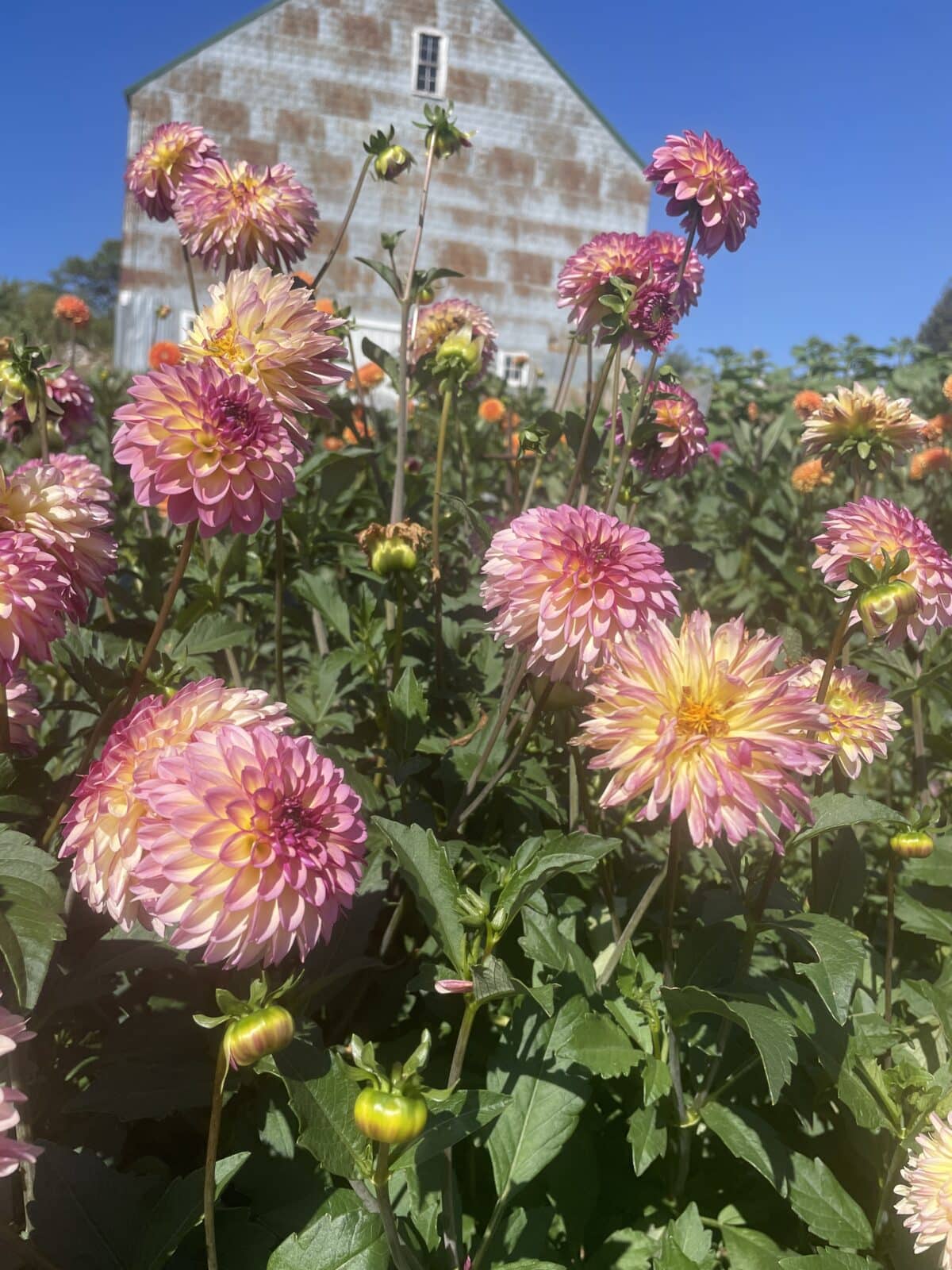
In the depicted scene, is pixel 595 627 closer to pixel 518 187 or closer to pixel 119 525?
pixel 119 525

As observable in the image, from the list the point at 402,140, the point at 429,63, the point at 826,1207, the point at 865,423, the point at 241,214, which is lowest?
the point at 826,1207

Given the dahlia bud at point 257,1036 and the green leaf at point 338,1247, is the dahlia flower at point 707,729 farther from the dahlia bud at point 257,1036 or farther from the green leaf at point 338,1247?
the green leaf at point 338,1247

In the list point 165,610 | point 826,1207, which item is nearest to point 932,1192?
point 826,1207

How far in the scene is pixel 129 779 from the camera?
3.51ft

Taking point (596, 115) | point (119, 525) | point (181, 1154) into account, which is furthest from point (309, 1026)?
point (596, 115)

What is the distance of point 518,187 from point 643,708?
19.0m

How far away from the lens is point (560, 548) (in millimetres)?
1308

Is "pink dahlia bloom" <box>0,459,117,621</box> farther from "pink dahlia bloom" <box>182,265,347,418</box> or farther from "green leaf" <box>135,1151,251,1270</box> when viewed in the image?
"green leaf" <box>135,1151,251,1270</box>

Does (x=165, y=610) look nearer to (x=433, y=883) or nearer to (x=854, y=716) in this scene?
(x=433, y=883)

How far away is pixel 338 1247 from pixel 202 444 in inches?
38.8

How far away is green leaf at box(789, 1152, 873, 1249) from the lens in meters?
1.33

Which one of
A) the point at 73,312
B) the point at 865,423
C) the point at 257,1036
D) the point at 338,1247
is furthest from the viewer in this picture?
the point at 73,312

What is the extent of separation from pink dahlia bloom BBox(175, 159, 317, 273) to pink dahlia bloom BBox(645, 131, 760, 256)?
0.82 metres

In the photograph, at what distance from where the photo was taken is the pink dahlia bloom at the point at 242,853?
93 cm
